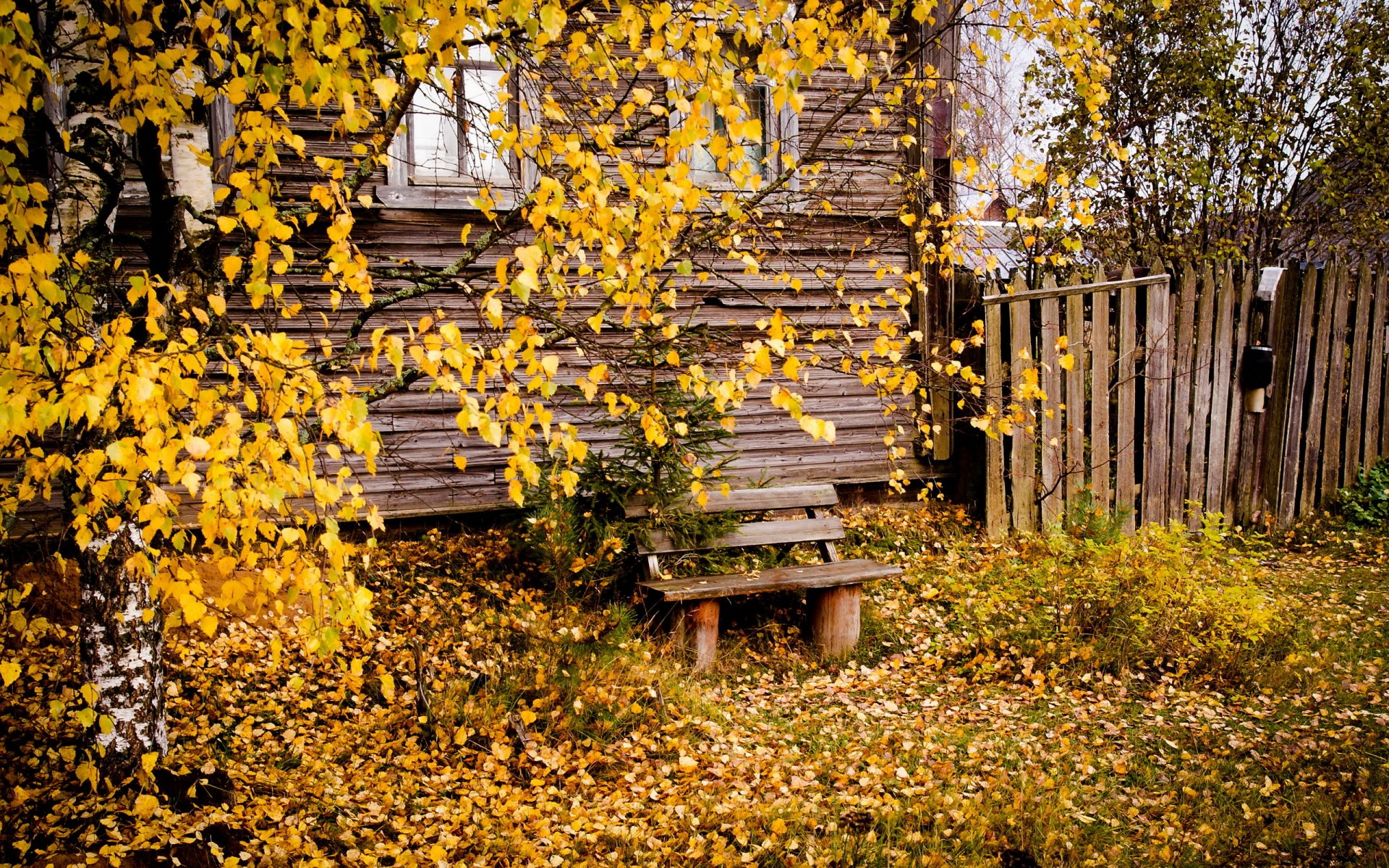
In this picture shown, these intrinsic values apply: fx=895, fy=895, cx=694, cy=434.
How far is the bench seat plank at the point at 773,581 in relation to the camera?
194 inches

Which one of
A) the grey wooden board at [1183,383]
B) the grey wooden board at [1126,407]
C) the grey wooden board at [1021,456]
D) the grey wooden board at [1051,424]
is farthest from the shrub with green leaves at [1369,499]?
the grey wooden board at [1021,456]

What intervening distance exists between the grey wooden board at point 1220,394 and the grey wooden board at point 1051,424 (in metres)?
1.19

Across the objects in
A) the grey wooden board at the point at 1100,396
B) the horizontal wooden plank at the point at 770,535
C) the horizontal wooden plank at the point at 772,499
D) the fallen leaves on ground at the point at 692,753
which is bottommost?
the fallen leaves on ground at the point at 692,753

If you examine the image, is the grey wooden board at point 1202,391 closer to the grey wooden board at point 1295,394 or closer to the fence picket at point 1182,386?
the fence picket at point 1182,386

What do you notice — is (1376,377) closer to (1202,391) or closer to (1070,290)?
(1202,391)

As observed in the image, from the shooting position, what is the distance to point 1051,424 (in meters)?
6.86

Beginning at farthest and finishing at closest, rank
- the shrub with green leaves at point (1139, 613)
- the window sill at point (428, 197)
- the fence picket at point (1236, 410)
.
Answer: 1. the fence picket at point (1236, 410)
2. the window sill at point (428, 197)
3. the shrub with green leaves at point (1139, 613)

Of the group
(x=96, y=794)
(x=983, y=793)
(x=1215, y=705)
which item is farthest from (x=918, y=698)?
(x=96, y=794)

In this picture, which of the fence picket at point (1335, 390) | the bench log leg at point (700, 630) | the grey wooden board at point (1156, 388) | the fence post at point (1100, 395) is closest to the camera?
the bench log leg at point (700, 630)

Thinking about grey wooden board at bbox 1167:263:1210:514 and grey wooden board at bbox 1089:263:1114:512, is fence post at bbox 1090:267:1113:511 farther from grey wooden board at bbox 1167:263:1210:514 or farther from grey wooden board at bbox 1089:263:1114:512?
grey wooden board at bbox 1167:263:1210:514

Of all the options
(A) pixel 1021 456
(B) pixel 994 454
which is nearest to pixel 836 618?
(B) pixel 994 454

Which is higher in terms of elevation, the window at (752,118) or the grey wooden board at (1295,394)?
the window at (752,118)

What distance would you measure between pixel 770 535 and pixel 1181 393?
11.9ft

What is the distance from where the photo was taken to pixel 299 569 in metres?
2.16
